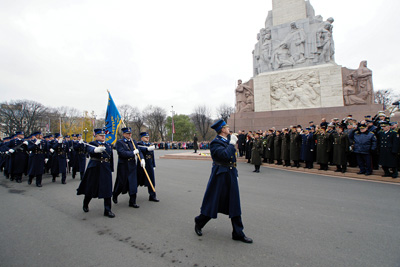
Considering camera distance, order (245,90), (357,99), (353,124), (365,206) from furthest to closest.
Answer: (245,90)
(357,99)
(353,124)
(365,206)

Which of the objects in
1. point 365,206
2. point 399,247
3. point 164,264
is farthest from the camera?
point 365,206

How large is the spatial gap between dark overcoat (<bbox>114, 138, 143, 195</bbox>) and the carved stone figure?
1632 centimetres

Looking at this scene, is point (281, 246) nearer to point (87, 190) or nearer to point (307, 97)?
point (87, 190)

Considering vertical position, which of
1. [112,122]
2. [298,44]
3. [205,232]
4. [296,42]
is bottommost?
[205,232]

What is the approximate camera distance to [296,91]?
16391 mm

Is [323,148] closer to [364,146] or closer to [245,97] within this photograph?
[364,146]

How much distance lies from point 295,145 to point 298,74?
28.2 ft

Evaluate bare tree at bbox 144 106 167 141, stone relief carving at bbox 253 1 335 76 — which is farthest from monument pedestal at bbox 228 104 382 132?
bare tree at bbox 144 106 167 141

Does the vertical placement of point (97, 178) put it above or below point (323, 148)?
below

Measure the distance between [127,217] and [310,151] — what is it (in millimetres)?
8581

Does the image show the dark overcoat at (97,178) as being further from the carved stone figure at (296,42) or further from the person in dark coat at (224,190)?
the carved stone figure at (296,42)

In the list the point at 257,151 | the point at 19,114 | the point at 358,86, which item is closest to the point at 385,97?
the point at 358,86

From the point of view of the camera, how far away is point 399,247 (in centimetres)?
296

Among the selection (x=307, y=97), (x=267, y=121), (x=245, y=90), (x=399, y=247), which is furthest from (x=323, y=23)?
(x=399, y=247)
